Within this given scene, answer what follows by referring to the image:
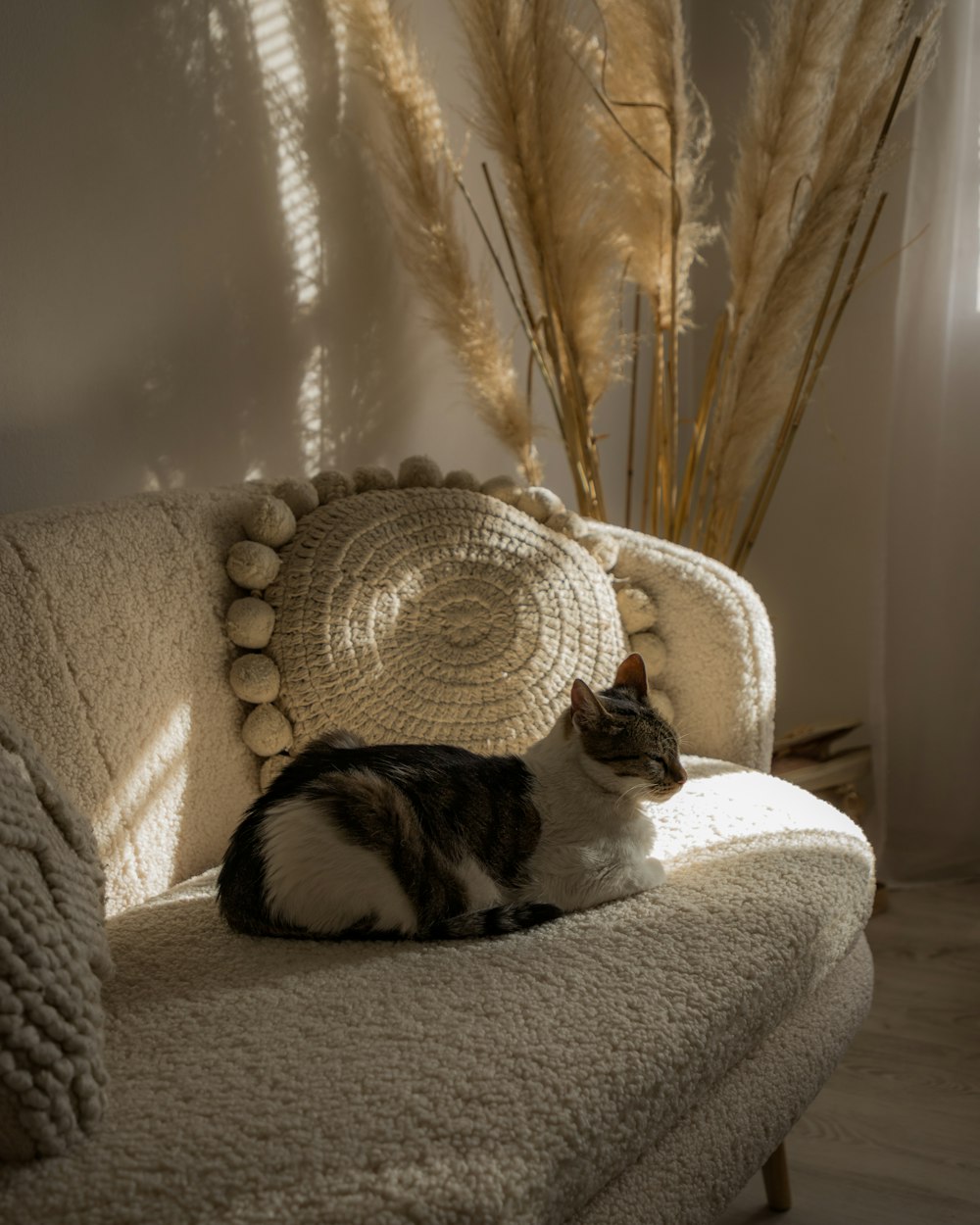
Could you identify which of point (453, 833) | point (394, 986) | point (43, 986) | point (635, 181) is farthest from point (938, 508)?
point (43, 986)

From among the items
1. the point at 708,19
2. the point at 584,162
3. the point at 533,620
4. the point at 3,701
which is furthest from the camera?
the point at 708,19

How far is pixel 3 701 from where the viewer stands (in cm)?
117

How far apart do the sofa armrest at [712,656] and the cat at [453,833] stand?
1.23ft

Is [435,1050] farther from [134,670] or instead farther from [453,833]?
[134,670]

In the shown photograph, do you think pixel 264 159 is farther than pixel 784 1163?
Yes

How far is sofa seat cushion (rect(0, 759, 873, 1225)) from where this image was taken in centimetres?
72

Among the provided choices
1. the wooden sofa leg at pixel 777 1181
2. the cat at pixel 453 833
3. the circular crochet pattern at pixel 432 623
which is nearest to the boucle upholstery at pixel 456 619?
the circular crochet pattern at pixel 432 623

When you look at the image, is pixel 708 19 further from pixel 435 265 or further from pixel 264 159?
pixel 264 159

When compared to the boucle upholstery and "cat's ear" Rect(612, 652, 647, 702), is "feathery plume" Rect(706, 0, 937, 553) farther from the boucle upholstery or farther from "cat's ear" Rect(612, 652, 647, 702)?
"cat's ear" Rect(612, 652, 647, 702)

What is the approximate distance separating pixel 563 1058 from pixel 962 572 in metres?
1.76

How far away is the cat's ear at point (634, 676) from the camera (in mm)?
1277

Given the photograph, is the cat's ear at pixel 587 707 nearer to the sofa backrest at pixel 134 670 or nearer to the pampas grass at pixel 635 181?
the sofa backrest at pixel 134 670

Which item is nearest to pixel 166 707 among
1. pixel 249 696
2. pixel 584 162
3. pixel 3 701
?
pixel 249 696

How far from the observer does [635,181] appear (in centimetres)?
189
